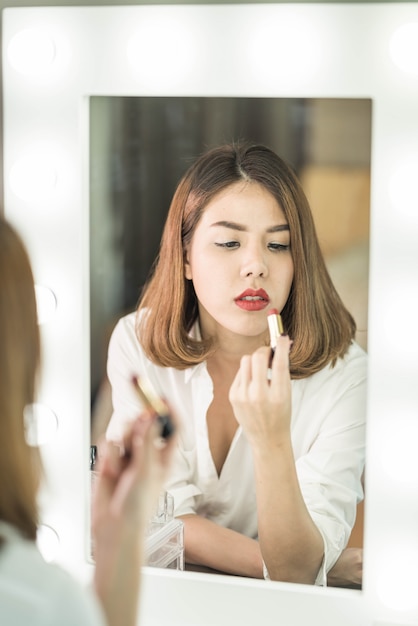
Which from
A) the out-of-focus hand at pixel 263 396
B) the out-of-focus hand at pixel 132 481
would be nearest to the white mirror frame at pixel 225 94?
the out-of-focus hand at pixel 263 396

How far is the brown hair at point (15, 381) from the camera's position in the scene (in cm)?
58

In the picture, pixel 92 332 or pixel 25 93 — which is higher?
pixel 25 93

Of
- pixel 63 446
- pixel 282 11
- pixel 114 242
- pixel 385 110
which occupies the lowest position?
pixel 63 446

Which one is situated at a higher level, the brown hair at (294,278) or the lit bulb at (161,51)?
the lit bulb at (161,51)

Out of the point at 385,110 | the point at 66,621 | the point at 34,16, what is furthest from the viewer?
the point at 34,16

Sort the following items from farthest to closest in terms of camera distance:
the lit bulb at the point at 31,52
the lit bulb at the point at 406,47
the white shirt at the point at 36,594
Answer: the lit bulb at the point at 31,52 < the lit bulb at the point at 406,47 < the white shirt at the point at 36,594

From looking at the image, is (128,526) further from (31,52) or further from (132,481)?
(31,52)

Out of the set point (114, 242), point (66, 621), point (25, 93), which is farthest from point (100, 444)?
point (66, 621)

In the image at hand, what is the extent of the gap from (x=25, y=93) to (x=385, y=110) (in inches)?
19.0

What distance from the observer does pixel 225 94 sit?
40.6 inches

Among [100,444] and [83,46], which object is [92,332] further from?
[83,46]

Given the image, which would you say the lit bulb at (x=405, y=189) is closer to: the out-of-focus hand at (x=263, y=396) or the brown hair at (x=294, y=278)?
the brown hair at (x=294, y=278)

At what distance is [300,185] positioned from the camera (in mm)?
1012

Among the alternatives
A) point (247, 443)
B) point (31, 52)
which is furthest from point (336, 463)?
point (31, 52)
